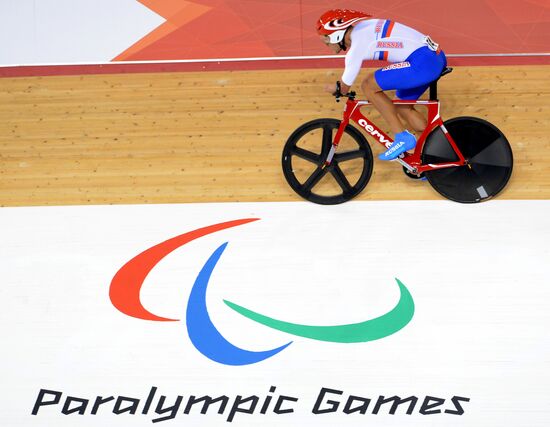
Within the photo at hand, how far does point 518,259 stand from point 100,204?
2.59 m

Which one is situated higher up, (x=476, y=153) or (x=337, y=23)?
(x=337, y=23)

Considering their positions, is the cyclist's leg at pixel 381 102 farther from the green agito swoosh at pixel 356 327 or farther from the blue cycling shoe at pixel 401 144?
the green agito swoosh at pixel 356 327

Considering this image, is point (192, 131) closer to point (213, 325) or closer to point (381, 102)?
point (381, 102)

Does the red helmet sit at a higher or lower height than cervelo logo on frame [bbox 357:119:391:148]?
higher

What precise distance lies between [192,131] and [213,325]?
1.74 metres

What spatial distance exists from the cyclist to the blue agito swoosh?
1360 mm

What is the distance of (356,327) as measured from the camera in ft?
12.2

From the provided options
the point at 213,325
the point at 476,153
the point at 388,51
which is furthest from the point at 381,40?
the point at 213,325

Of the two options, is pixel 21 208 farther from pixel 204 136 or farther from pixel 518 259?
pixel 518 259

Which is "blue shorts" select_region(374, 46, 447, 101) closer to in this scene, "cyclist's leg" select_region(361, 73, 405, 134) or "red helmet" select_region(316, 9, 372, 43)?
"cyclist's leg" select_region(361, 73, 405, 134)

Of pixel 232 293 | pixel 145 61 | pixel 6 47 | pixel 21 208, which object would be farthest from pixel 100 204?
pixel 6 47

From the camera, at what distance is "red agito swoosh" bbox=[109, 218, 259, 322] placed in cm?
389

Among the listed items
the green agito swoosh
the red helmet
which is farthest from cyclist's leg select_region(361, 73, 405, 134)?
the green agito swoosh

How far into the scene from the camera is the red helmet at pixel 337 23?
409 cm
